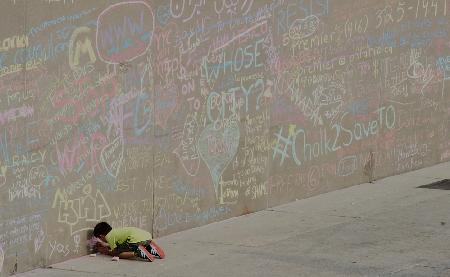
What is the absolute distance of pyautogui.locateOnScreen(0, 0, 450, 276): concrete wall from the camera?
8922 millimetres

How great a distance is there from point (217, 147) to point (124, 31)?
1822 mm

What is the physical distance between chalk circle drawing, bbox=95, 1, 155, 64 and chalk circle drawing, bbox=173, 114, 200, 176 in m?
0.98

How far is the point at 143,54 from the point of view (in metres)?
10.0

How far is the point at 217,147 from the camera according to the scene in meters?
11.0

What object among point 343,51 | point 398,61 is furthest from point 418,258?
point 398,61

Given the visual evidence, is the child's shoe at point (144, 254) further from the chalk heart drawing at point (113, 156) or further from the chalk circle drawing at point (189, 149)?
the chalk circle drawing at point (189, 149)

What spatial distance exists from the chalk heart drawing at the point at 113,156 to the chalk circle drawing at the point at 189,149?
837 millimetres

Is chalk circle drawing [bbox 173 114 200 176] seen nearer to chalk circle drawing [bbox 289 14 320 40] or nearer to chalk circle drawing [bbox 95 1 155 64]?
chalk circle drawing [bbox 95 1 155 64]

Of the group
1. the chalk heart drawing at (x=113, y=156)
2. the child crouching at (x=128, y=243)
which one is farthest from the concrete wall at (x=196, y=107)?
the child crouching at (x=128, y=243)

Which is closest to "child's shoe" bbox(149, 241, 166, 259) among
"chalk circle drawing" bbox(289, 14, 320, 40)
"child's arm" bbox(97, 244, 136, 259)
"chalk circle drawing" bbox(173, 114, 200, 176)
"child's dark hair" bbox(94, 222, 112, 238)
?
"child's arm" bbox(97, 244, 136, 259)

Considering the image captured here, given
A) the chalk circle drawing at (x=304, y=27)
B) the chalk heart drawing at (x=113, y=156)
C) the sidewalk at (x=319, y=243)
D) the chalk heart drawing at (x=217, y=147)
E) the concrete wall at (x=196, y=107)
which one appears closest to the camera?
the concrete wall at (x=196, y=107)

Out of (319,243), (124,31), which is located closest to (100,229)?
(124,31)

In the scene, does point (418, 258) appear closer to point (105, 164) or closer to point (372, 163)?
point (105, 164)

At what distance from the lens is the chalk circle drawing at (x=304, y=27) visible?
11883mm
